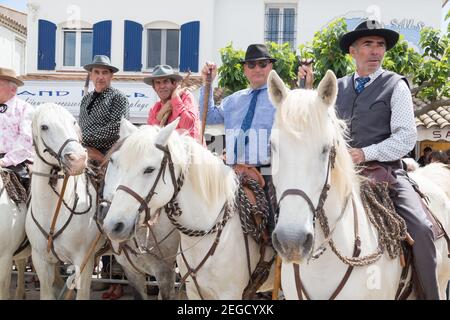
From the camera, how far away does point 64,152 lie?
14.3ft

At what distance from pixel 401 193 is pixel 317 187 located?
1.10 m

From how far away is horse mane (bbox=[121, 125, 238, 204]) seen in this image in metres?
3.51

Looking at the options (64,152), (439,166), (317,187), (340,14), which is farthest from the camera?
(340,14)

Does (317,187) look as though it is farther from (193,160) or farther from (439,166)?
(439,166)

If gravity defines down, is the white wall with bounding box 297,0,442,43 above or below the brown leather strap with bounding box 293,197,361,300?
above

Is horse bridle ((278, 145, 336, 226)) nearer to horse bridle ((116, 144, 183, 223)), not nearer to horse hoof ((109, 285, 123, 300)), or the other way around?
horse bridle ((116, 144, 183, 223))

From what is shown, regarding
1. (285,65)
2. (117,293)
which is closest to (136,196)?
(117,293)

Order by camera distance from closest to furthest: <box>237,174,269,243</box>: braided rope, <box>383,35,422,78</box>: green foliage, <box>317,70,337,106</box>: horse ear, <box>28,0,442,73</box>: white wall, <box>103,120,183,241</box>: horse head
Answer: <box>317,70,337,106</box>: horse ear → <box>103,120,183,241</box>: horse head → <box>237,174,269,243</box>: braided rope → <box>383,35,422,78</box>: green foliage → <box>28,0,442,73</box>: white wall

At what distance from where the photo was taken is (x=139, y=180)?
3389 millimetres

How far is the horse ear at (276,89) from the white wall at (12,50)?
1503 cm

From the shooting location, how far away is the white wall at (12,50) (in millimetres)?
16062

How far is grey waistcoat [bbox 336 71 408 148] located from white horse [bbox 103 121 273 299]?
0.96 metres

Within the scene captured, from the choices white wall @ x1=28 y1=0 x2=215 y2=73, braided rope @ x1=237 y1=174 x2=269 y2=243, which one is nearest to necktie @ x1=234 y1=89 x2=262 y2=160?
braided rope @ x1=237 y1=174 x2=269 y2=243
